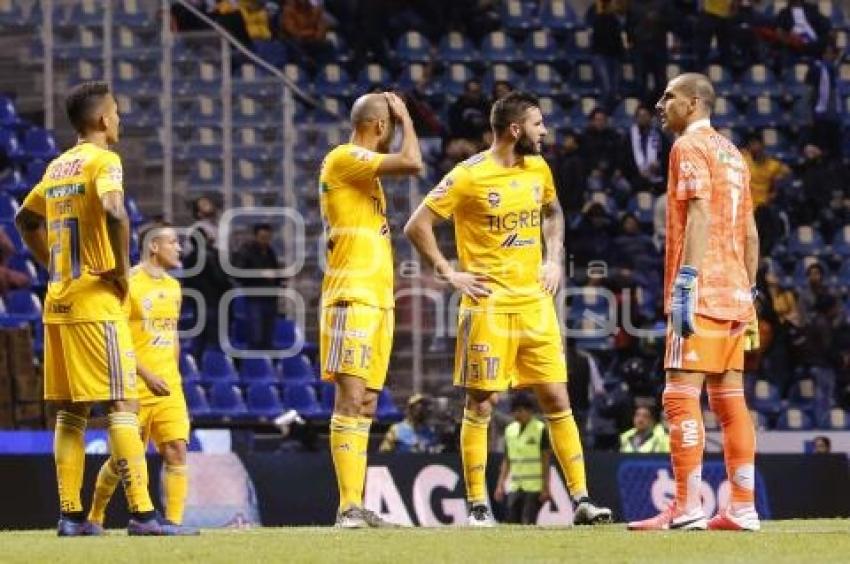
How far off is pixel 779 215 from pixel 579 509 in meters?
15.0

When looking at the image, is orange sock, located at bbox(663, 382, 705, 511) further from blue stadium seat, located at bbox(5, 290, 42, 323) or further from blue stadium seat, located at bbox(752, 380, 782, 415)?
blue stadium seat, located at bbox(752, 380, 782, 415)

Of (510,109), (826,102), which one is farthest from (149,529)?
(826,102)

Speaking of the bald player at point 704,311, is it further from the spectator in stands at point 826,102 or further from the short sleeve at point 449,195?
the spectator in stands at point 826,102

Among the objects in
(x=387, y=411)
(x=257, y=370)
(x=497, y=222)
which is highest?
(x=497, y=222)

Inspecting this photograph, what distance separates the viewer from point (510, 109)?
1259cm

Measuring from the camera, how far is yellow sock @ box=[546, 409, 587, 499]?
41.0 feet

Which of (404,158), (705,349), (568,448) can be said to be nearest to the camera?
(705,349)

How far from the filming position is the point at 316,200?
81.8 ft

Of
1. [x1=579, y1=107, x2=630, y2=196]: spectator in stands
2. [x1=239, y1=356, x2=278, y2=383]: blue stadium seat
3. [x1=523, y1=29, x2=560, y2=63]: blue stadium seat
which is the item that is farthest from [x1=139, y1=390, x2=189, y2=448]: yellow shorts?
[x1=523, y1=29, x2=560, y2=63]: blue stadium seat

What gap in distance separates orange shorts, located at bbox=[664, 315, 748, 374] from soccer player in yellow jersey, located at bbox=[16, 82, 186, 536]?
2.88 metres

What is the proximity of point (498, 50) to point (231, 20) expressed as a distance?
380 cm

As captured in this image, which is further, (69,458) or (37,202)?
(37,202)

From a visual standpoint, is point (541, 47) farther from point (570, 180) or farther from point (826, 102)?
point (826, 102)

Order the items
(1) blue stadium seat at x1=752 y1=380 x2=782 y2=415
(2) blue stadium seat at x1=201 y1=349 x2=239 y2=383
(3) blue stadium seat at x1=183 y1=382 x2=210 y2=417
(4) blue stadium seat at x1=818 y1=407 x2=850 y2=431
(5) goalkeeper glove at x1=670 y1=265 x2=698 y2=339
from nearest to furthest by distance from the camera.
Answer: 1. (5) goalkeeper glove at x1=670 y1=265 x2=698 y2=339
2. (3) blue stadium seat at x1=183 y1=382 x2=210 y2=417
3. (2) blue stadium seat at x1=201 y1=349 x2=239 y2=383
4. (4) blue stadium seat at x1=818 y1=407 x2=850 y2=431
5. (1) blue stadium seat at x1=752 y1=380 x2=782 y2=415
